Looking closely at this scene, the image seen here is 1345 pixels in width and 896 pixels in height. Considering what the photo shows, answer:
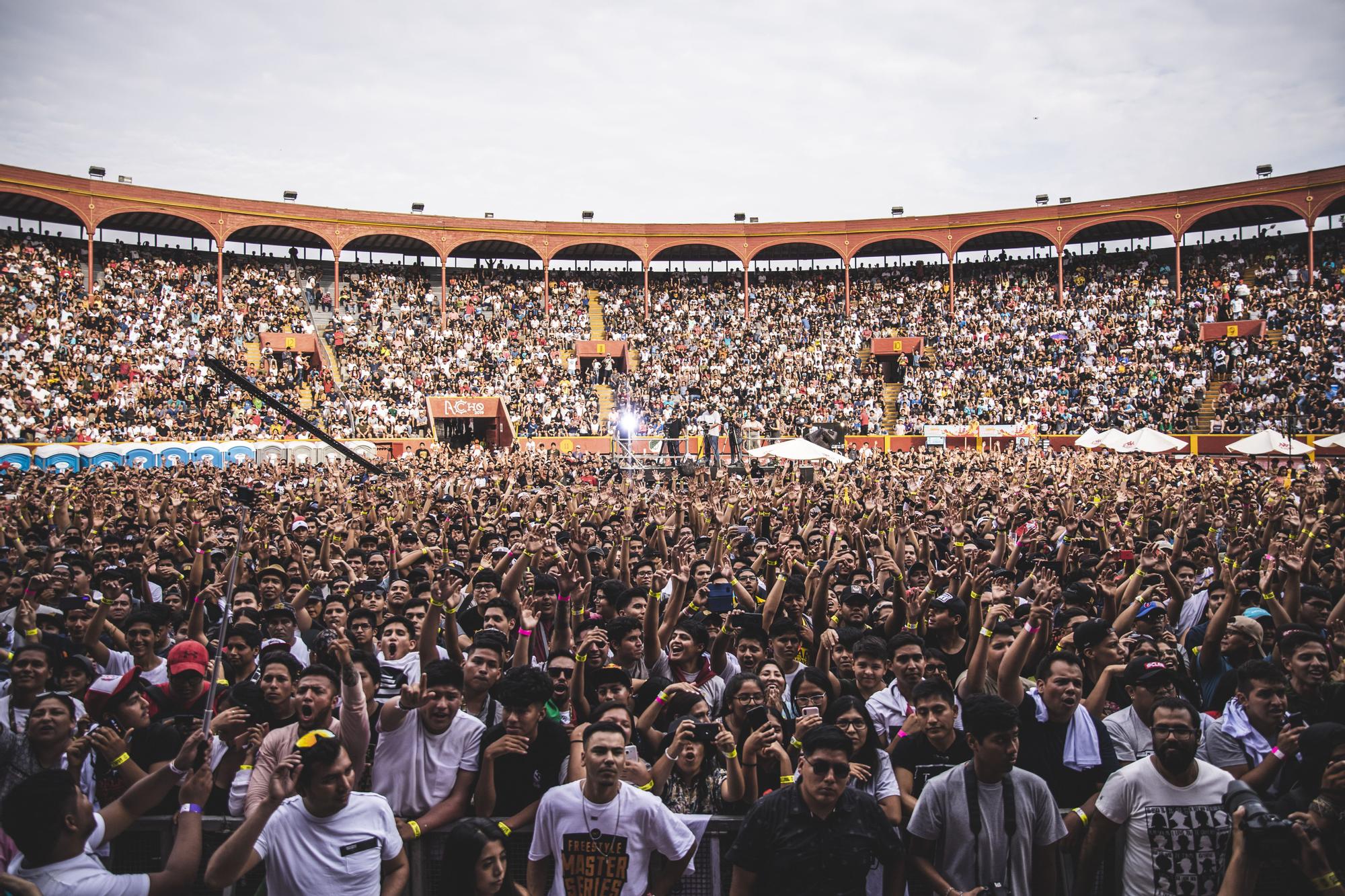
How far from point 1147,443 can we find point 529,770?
2223 cm

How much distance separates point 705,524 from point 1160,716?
9376mm

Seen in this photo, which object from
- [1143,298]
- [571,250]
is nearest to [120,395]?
[571,250]

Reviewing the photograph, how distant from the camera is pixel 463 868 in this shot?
3.34 meters

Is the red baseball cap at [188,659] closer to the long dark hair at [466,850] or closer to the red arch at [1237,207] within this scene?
the long dark hair at [466,850]

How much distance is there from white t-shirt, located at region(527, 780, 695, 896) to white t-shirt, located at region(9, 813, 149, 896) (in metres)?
1.46

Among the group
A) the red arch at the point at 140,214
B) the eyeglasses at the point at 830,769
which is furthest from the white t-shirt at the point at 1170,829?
the red arch at the point at 140,214

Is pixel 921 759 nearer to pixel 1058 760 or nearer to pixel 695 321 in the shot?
pixel 1058 760

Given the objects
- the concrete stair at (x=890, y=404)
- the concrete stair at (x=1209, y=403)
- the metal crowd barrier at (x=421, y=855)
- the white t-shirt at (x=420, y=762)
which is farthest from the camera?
the concrete stair at (x=890, y=404)

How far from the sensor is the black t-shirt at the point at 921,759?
3.96 m

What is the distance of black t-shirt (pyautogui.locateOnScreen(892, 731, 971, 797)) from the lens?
3.96m

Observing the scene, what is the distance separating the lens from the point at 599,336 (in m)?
41.0

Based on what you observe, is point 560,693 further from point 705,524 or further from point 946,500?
point 946,500

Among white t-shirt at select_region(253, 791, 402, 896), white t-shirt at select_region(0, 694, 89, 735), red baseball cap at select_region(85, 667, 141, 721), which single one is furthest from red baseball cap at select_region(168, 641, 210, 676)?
white t-shirt at select_region(253, 791, 402, 896)

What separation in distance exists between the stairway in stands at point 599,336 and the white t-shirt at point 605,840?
3189 centimetres
